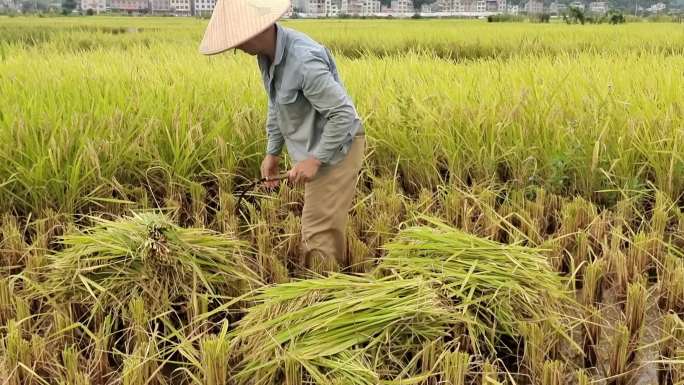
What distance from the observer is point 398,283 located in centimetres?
140

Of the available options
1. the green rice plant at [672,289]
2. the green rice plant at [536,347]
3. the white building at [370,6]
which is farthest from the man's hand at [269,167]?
the white building at [370,6]

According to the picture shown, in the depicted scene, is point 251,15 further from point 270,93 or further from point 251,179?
point 251,179

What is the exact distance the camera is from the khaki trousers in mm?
1806

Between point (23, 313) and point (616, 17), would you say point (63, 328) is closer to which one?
point (23, 313)

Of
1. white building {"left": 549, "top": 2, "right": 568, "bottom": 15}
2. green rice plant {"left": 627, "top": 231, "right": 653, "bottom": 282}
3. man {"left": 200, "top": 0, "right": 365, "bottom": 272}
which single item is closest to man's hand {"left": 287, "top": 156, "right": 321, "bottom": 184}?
man {"left": 200, "top": 0, "right": 365, "bottom": 272}

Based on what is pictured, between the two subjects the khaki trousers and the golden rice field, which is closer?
the golden rice field

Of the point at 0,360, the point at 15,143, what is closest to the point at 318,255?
the point at 0,360

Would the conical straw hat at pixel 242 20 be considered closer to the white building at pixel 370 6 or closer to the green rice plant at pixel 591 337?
the green rice plant at pixel 591 337

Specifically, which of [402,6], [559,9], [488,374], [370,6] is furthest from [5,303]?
[370,6]

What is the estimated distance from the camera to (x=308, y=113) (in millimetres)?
1755

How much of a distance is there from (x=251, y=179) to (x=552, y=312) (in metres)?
1.39

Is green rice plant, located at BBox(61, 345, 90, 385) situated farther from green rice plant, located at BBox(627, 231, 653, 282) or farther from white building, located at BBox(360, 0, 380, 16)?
white building, located at BBox(360, 0, 380, 16)

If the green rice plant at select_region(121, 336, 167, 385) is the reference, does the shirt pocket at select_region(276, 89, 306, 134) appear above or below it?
above

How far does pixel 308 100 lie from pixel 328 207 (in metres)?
0.32
